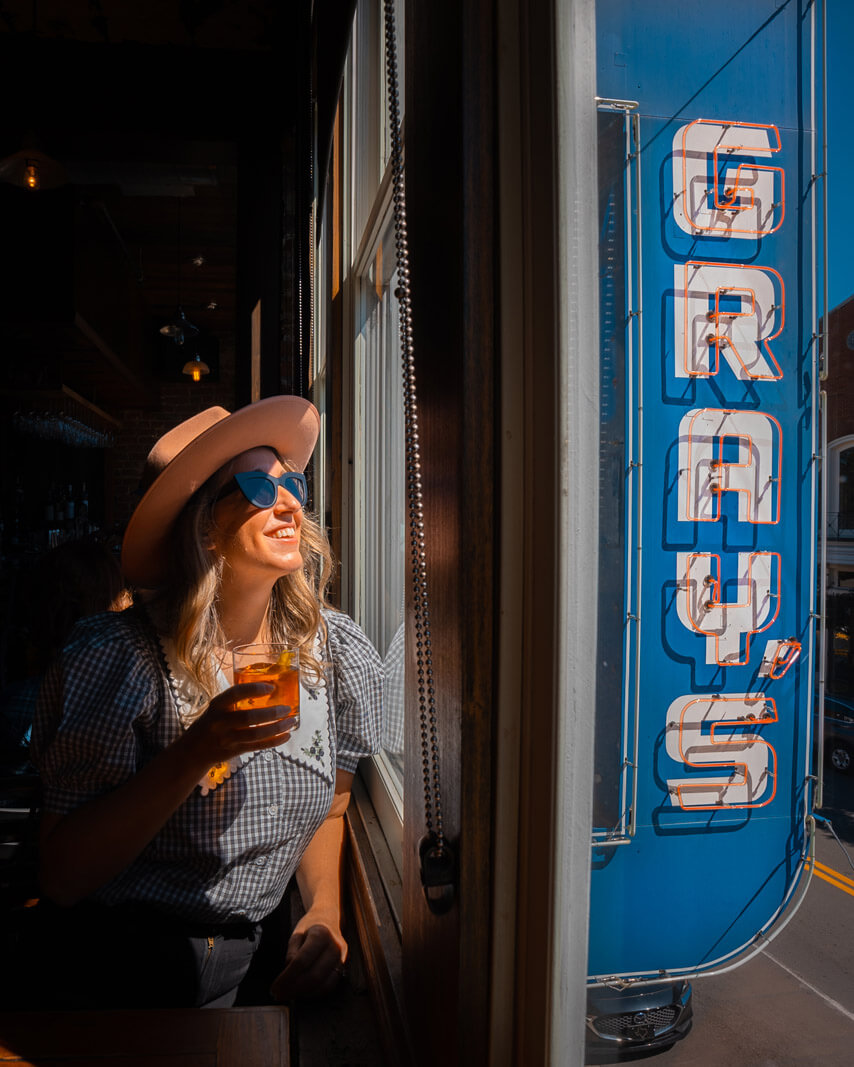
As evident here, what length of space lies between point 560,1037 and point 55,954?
1044 mm

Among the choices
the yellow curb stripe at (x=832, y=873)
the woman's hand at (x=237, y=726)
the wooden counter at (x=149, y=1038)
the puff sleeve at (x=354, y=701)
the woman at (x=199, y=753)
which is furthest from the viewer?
the puff sleeve at (x=354, y=701)

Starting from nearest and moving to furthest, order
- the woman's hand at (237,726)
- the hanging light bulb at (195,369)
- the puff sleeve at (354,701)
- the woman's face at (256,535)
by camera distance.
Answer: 1. the woman's hand at (237,726)
2. the woman's face at (256,535)
3. the puff sleeve at (354,701)
4. the hanging light bulb at (195,369)

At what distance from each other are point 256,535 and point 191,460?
0.18 metres

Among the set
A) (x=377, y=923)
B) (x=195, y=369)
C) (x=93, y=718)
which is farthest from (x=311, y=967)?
(x=195, y=369)

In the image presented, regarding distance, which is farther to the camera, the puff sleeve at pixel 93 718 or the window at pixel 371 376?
the window at pixel 371 376

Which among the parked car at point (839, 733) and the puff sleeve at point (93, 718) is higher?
the parked car at point (839, 733)

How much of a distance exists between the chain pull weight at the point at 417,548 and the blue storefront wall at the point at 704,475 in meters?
0.16

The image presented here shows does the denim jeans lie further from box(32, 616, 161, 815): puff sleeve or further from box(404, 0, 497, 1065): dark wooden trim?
box(404, 0, 497, 1065): dark wooden trim

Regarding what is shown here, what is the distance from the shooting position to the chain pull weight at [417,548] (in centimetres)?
67

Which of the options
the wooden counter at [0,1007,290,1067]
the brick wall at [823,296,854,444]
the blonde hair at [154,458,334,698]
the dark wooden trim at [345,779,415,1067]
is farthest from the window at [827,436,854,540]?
the blonde hair at [154,458,334,698]

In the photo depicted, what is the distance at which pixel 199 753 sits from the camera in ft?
3.51

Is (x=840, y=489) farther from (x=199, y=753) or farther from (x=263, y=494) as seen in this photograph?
(x=263, y=494)

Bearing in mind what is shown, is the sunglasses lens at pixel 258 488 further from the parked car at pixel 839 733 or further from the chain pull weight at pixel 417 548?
the parked car at pixel 839 733

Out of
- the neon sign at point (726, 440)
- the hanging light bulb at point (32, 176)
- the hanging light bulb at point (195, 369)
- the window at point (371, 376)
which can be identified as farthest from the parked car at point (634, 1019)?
the hanging light bulb at point (195, 369)
